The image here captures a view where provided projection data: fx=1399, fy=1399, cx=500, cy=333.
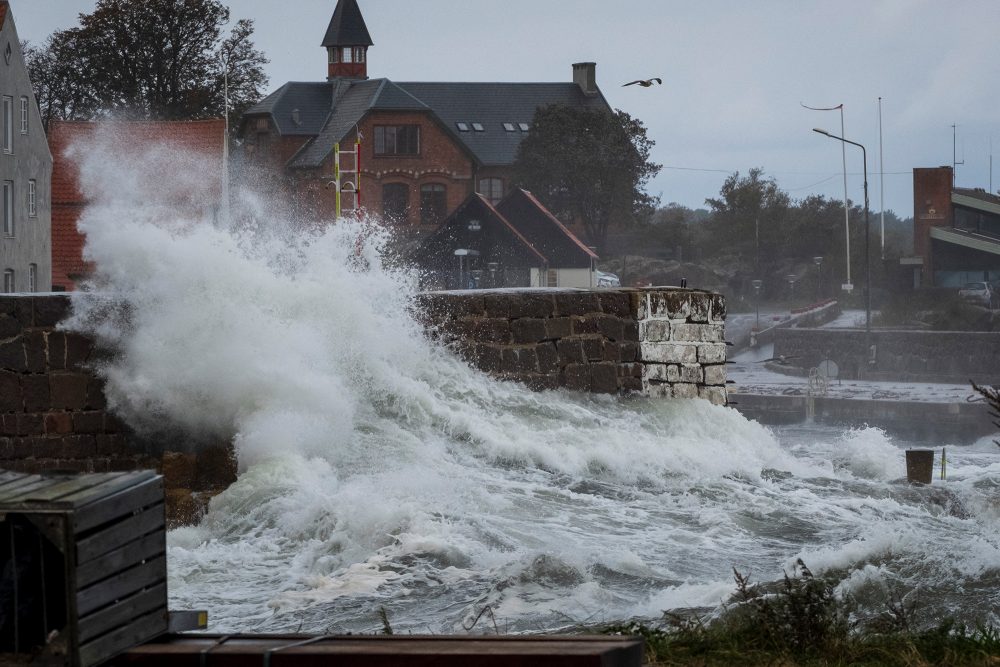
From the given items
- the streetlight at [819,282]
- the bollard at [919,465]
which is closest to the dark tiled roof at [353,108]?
the streetlight at [819,282]

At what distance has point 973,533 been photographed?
9219 mm

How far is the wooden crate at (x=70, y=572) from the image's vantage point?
4059 mm

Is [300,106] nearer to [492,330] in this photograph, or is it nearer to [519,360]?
[492,330]

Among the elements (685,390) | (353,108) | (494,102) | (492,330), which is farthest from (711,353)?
(494,102)

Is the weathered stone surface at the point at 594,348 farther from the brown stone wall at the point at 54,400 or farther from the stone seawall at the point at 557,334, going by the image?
the brown stone wall at the point at 54,400

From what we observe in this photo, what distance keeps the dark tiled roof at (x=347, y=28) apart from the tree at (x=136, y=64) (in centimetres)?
1821

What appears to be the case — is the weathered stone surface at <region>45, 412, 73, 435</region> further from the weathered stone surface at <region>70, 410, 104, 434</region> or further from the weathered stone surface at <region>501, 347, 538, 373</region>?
the weathered stone surface at <region>501, 347, 538, 373</region>

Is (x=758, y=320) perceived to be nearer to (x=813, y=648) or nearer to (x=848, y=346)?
(x=848, y=346)

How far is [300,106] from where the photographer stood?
67.3 m

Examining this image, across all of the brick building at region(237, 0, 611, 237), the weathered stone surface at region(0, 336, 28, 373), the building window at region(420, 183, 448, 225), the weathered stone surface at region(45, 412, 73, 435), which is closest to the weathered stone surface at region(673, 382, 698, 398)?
the weathered stone surface at region(45, 412, 73, 435)

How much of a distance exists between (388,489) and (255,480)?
3.36ft

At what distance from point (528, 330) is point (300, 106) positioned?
5649 centimetres

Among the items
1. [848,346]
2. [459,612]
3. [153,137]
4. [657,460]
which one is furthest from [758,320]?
[459,612]

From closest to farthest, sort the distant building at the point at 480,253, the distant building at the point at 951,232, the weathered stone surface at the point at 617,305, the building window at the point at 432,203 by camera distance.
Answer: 1. the weathered stone surface at the point at 617,305
2. the distant building at the point at 480,253
3. the distant building at the point at 951,232
4. the building window at the point at 432,203
